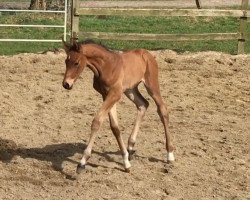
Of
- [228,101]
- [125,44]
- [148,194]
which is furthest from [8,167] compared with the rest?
[125,44]

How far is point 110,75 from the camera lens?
23.8 feet

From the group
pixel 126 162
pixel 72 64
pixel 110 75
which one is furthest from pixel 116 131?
pixel 72 64

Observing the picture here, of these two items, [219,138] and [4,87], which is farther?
[4,87]

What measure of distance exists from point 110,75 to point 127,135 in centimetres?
194

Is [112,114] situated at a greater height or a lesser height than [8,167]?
greater

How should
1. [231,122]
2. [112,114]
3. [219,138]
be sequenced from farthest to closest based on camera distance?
[231,122] < [219,138] < [112,114]

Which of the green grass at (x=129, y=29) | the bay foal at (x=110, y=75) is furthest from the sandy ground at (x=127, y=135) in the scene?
the green grass at (x=129, y=29)

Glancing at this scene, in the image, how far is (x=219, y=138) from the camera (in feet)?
29.4

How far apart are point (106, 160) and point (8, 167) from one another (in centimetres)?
115

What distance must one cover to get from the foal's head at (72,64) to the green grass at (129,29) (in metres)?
7.69

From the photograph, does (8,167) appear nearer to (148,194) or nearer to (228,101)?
(148,194)

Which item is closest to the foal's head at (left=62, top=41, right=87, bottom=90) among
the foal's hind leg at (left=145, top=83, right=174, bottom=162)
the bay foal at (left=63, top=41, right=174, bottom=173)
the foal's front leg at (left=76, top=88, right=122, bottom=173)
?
the bay foal at (left=63, top=41, right=174, bottom=173)

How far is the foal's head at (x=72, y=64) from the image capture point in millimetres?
6870

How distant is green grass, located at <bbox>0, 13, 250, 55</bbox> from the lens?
15.4m
